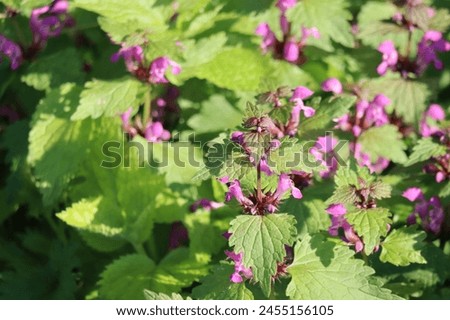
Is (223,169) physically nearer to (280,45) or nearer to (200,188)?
(200,188)

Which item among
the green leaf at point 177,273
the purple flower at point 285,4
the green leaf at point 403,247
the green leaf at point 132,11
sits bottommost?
the green leaf at point 177,273

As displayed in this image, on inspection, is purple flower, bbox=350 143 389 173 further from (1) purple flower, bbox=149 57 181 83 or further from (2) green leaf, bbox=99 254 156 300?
(2) green leaf, bbox=99 254 156 300

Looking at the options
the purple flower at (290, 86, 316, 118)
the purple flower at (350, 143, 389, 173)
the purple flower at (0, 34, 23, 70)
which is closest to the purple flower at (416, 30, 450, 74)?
the purple flower at (350, 143, 389, 173)

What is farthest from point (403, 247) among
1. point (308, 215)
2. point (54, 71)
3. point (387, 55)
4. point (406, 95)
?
point (54, 71)

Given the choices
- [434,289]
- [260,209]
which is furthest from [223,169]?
[434,289]

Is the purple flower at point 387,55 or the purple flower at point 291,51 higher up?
the purple flower at point 291,51

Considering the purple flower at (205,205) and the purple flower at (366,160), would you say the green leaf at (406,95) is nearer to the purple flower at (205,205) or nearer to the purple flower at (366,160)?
the purple flower at (366,160)

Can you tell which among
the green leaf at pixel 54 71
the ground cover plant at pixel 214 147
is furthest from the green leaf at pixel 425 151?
the green leaf at pixel 54 71
